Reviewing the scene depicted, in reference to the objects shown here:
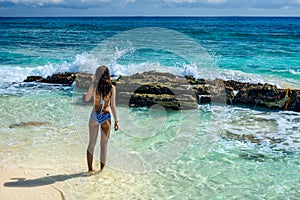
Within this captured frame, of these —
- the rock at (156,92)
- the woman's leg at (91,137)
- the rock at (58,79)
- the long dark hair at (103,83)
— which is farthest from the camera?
the rock at (58,79)

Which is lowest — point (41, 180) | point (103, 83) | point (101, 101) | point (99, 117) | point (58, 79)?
point (41, 180)

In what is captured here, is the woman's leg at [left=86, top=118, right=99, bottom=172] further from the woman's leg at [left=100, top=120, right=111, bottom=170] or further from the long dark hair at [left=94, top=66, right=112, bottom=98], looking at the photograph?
the long dark hair at [left=94, top=66, right=112, bottom=98]

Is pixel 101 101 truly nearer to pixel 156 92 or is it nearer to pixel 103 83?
pixel 103 83

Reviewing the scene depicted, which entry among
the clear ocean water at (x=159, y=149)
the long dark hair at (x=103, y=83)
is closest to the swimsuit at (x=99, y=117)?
the long dark hair at (x=103, y=83)

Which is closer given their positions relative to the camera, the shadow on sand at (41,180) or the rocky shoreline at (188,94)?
the shadow on sand at (41,180)

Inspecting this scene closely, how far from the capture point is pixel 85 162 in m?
6.46

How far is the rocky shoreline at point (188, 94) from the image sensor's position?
10.3 m

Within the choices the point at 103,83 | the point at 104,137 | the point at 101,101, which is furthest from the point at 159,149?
the point at 103,83

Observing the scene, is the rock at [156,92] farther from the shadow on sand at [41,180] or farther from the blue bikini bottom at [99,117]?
the shadow on sand at [41,180]

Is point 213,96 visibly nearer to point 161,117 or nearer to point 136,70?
point 161,117

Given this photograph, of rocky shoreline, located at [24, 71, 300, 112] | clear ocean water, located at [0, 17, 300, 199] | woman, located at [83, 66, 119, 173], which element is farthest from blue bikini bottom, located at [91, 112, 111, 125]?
rocky shoreline, located at [24, 71, 300, 112]

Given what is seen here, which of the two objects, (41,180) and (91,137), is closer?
(41,180)

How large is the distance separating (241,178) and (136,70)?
11.8m

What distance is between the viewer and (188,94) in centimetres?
1051
